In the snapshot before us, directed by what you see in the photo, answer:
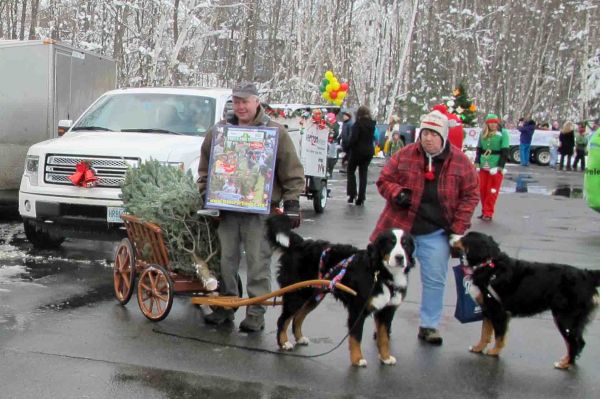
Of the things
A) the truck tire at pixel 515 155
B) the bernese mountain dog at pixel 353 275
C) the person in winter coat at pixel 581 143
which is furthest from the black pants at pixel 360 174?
the truck tire at pixel 515 155

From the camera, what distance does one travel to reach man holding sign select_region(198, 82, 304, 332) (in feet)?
22.5

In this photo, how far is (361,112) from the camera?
56.2ft

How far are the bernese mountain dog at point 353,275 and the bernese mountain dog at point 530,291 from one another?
2.02 ft

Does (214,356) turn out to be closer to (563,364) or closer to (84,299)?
(84,299)

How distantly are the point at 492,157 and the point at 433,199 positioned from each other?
27.4 ft

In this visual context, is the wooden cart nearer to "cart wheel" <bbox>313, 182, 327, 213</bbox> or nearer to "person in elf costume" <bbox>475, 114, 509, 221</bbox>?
"cart wheel" <bbox>313, 182, 327, 213</bbox>

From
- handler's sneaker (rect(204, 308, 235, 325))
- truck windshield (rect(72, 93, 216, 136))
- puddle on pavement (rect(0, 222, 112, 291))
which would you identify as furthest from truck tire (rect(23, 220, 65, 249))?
handler's sneaker (rect(204, 308, 235, 325))

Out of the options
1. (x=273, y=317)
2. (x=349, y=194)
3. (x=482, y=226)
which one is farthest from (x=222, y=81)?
(x=273, y=317)

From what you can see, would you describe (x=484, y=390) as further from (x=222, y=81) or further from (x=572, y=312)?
(x=222, y=81)

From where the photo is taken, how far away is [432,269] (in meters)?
6.88

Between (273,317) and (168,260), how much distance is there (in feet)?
3.65

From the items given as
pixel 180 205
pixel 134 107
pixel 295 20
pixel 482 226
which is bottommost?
pixel 482 226

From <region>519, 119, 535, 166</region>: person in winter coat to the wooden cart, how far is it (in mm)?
29545

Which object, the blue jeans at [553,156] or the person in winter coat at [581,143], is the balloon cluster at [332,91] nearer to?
the person in winter coat at [581,143]
